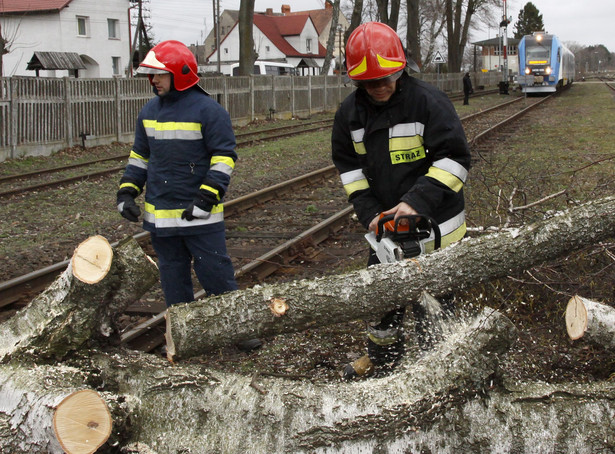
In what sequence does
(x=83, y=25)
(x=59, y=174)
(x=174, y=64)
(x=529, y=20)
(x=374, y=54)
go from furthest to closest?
(x=529, y=20), (x=83, y=25), (x=59, y=174), (x=174, y=64), (x=374, y=54)

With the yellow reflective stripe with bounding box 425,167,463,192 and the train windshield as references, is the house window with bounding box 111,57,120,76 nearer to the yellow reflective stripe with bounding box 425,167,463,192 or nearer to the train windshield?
the train windshield

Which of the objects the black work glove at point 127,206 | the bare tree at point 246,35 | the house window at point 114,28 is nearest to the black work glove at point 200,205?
the black work glove at point 127,206

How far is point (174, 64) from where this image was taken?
3.71 metres

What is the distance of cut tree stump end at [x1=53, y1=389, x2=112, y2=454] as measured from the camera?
223cm

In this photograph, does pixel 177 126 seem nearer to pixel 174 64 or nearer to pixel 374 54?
pixel 174 64

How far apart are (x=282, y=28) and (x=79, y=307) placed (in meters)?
83.8

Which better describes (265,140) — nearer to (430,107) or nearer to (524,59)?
(430,107)

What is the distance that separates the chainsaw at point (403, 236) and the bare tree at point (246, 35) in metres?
22.5

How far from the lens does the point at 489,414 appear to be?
2344 mm

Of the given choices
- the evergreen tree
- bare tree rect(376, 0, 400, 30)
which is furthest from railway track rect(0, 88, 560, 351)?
the evergreen tree

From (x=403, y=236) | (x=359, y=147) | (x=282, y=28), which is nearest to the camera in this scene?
(x=403, y=236)

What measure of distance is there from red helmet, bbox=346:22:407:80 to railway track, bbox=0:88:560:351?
92.5 inches

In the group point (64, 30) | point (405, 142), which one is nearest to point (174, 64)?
point (405, 142)

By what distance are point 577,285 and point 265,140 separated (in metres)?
13.5
